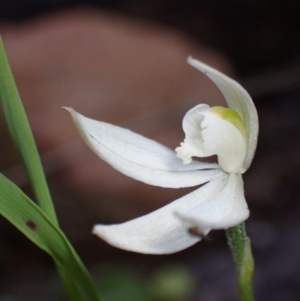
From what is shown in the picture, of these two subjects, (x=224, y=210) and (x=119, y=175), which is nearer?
(x=224, y=210)

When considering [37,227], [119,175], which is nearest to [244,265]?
[37,227]

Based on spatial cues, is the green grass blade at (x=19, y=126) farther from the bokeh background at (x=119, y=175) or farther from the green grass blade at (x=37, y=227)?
the bokeh background at (x=119, y=175)

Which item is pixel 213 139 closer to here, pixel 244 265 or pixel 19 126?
pixel 244 265

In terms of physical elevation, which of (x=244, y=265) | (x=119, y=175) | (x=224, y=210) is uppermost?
(x=224, y=210)

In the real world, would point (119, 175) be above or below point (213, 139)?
below

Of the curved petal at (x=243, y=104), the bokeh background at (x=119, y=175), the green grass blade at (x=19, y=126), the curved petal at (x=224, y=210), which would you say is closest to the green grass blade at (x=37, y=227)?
the green grass blade at (x=19, y=126)

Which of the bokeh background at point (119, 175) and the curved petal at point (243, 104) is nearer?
the curved petal at point (243, 104)

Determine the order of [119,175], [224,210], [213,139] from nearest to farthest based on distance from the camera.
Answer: [224,210], [213,139], [119,175]
